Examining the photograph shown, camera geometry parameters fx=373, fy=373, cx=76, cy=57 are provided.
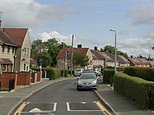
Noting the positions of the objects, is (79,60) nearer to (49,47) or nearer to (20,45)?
(20,45)

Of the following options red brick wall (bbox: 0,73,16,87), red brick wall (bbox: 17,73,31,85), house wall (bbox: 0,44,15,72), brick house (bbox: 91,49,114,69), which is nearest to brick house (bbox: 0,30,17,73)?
house wall (bbox: 0,44,15,72)

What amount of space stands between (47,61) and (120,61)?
49.7 meters

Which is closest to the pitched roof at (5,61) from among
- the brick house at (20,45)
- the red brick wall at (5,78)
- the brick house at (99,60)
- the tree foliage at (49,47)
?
the brick house at (20,45)

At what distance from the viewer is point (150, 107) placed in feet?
57.8

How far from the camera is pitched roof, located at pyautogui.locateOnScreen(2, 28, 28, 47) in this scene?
206ft

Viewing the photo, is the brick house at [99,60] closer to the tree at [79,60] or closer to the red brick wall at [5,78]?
the tree at [79,60]

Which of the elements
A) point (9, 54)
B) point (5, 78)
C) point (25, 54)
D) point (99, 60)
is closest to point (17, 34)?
point (25, 54)

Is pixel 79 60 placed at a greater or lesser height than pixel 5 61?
greater

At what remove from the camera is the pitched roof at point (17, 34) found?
6288 cm

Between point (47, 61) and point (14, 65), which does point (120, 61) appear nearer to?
point (47, 61)

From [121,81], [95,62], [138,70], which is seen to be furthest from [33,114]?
[95,62]

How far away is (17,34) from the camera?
6506 cm

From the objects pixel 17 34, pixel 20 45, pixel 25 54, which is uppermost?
pixel 17 34

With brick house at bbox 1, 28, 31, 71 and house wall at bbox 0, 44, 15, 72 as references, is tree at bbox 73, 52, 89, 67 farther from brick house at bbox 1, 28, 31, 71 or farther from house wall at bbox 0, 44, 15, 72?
house wall at bbox 0, 44, 15, 72
